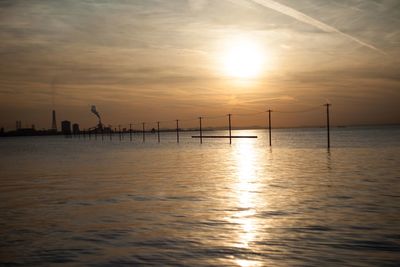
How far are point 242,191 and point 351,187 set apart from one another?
465 centimetres

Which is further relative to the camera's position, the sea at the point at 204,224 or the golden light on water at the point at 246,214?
the golden light on water at the point at 246,214

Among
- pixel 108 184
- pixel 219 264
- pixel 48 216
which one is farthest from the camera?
pixel 108 184

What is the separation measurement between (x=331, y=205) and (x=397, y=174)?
10113 millimetres

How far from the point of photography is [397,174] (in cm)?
2073

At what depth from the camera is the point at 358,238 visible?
8789 millimetres

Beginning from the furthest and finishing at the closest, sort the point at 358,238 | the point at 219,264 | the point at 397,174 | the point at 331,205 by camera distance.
Result: the point at 397,174
the point at 331,205
the point at 358,238
the point at 219,264

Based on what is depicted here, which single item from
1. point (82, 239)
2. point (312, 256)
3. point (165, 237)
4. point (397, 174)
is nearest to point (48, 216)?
point (82, 239)

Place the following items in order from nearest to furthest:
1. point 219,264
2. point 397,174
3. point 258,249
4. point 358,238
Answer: point 219,264 → point 258,249 → point 358,238 → point 397,174

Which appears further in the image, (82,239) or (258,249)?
(82,239)

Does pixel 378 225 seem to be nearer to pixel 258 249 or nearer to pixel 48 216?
pixel 258 249

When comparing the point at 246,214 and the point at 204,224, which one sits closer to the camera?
the point at 204,224

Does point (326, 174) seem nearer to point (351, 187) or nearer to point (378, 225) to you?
point (351, 187)

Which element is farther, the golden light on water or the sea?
the golden light on water

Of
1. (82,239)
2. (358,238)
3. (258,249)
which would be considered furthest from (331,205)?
(82,239)
